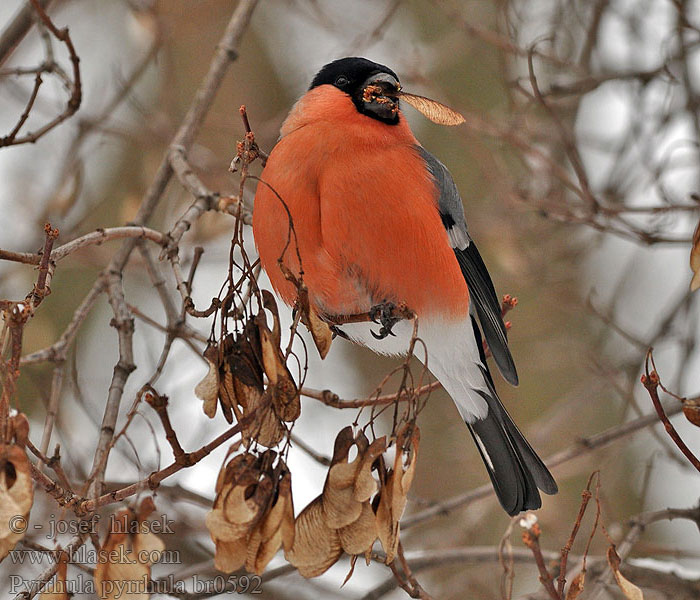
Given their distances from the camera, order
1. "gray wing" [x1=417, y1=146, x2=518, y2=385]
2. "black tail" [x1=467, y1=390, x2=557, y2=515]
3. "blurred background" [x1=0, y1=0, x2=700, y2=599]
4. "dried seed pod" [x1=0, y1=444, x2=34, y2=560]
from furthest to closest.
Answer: "blurred background" [x1=0, y1=0, x2=700, y2=599] → "gray wing" [x1=417, y1=146, x2=518, y2=385] → "black tail" [x1=467, y1=390, x2=557, y2=515] → "dried seed pod" [x1=0, y1=444, x2=34, y2=560]

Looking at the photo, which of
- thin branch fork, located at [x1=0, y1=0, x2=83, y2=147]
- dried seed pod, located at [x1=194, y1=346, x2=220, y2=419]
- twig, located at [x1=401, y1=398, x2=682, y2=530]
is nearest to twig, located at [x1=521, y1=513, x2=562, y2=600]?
twig, located at [x1=401, y1=398, x2=682, y2=530]

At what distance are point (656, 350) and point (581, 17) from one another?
1445 mm

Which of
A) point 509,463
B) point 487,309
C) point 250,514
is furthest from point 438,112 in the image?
point 509,463

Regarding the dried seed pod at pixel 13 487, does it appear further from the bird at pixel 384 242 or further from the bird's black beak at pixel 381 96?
the bird's black beak at pixel 381 96

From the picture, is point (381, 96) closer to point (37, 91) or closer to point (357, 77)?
point (357, 77)

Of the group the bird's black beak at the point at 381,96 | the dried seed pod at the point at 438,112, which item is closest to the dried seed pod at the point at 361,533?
the dried seed pod at the point at 438,112

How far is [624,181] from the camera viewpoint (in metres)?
3.61

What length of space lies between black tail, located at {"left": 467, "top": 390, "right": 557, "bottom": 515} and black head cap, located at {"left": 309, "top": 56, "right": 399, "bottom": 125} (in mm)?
925

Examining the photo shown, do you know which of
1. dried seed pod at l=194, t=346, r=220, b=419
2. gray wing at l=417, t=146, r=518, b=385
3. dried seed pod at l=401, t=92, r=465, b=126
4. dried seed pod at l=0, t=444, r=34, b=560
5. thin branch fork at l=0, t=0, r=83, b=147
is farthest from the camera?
gray wing at l=417, t=146, r=518, b=385

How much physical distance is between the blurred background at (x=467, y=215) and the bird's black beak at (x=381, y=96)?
0.54 metres

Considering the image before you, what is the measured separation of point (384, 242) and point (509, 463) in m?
0.76

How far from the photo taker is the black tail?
238 centimetres

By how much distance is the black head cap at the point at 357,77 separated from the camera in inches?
96.9

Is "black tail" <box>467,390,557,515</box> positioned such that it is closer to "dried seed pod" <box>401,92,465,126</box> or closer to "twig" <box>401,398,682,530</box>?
"twig" <box>401,398,682,530</box>
